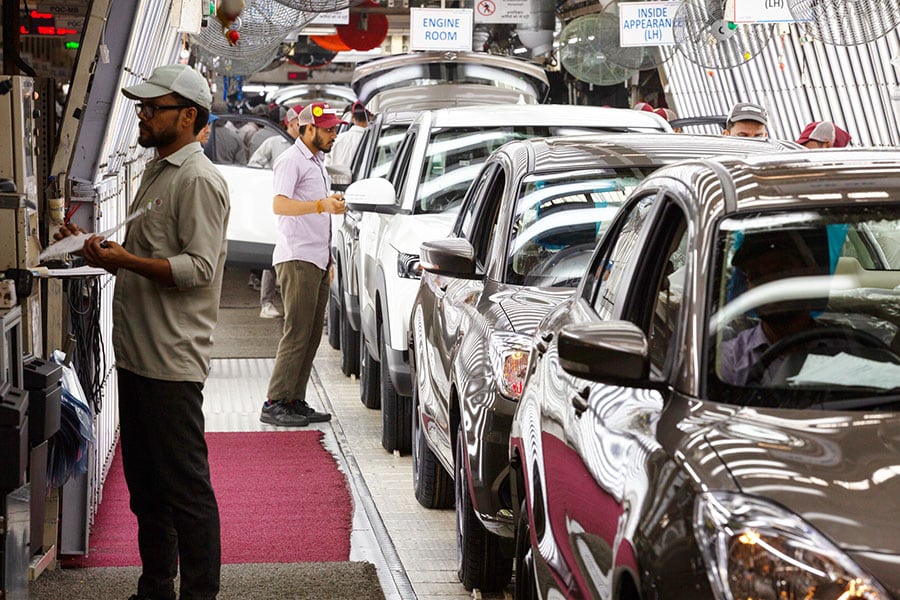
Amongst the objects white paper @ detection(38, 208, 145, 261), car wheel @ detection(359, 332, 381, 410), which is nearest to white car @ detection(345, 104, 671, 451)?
car wheel @ detection(359, 332, 381, 410)

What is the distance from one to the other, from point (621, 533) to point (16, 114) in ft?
10.6

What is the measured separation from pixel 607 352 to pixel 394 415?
19.2 feet

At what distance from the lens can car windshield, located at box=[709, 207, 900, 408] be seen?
3.53m

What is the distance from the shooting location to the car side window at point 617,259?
442cm

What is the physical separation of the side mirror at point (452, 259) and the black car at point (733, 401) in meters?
1.83

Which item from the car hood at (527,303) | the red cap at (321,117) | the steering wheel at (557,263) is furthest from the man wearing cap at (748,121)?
the car hood at (527,303)

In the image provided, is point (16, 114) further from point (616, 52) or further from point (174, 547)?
point (616, 52)

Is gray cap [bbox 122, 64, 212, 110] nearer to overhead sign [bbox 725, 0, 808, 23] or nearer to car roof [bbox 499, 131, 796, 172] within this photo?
car roof [bbox 499, 131, 796, 172]

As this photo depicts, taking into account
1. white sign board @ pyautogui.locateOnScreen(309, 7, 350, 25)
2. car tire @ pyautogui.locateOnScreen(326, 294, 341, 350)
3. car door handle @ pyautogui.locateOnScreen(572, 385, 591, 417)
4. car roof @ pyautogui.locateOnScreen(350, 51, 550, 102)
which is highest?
white sign board @ pyautogui.locateOnScreen(309, 7, 350, 25)

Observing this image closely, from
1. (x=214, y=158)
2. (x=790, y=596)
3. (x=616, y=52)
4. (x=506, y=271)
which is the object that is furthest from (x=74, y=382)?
(x=616, y=52)

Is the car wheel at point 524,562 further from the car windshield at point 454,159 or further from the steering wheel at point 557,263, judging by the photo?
the car windshield at point 454,159

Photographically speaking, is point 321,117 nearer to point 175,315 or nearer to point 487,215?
point 487,215

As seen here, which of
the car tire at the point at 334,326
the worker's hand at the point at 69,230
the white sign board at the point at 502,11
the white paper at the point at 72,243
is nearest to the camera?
the white paper at the point at 72,243

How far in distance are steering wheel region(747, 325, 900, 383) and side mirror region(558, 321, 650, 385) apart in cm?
26
